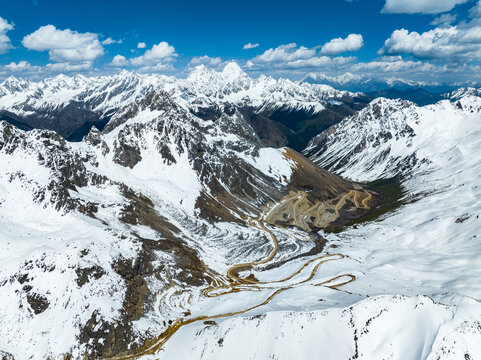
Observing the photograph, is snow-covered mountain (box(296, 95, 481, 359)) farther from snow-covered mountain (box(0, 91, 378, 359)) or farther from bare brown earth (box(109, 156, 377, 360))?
snow-covered mountain (box(0, 91, 378, 359))

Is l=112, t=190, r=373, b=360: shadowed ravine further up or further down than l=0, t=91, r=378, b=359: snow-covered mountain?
further down

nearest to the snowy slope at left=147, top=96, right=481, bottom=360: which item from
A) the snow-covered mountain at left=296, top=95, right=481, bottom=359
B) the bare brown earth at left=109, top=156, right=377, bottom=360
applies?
the snow-covered mountain at left=296, top=95, right=481, bottom=359

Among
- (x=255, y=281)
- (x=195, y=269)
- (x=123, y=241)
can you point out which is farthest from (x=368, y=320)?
(x=123, y=241)

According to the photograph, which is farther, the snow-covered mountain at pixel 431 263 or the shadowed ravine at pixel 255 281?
the shadowed ravine at pixel 255 281

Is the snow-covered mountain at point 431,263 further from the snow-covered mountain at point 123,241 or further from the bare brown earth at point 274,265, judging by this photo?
the snow-covered mountain at point 123,241

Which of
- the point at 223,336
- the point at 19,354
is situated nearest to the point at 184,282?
the point at 223,336

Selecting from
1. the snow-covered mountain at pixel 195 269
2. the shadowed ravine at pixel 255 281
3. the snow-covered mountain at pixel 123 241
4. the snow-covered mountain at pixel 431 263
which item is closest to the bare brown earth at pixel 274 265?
the shadowed ravine at pixel 255 281

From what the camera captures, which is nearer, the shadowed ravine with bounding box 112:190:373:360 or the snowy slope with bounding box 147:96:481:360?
the snowy slope with bounding box 147:96:481:360

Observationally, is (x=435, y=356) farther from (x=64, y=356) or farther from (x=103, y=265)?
(x=103, y=265)

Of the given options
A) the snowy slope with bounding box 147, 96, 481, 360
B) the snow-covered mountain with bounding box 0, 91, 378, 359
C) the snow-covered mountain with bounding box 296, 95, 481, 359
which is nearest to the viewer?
the snow-covered mountain with bounding box 296, 95, 481, 359
